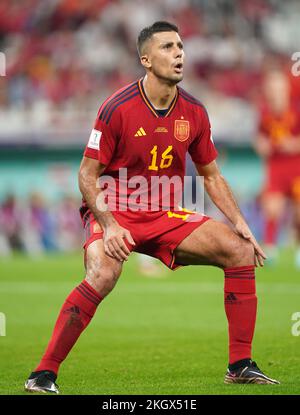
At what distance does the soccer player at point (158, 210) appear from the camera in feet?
20.3

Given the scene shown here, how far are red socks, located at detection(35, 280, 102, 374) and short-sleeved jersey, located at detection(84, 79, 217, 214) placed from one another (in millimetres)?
908

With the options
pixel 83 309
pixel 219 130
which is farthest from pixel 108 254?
pixel 219 130

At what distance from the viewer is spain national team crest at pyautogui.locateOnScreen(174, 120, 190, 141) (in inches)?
263

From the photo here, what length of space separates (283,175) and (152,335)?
791 centimetres

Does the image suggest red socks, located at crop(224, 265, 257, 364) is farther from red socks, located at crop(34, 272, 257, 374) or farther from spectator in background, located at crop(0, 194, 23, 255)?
spectator in background, located at crop(0, 194, 23, 255)

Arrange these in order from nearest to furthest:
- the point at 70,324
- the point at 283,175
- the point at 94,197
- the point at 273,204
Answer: the point at 70,324, the point at 94,197, the point at 273,204, the point at 283,175

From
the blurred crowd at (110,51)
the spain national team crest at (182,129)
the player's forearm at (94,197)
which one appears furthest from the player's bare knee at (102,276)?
the blurred crowd at (110,51)

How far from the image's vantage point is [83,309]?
6152mm

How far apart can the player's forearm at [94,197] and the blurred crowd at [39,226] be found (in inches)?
694

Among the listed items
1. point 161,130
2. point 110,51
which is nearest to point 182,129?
point 161,130

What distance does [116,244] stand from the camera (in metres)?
6.15

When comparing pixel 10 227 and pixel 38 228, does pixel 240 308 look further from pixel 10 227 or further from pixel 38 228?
pixel 38 228
